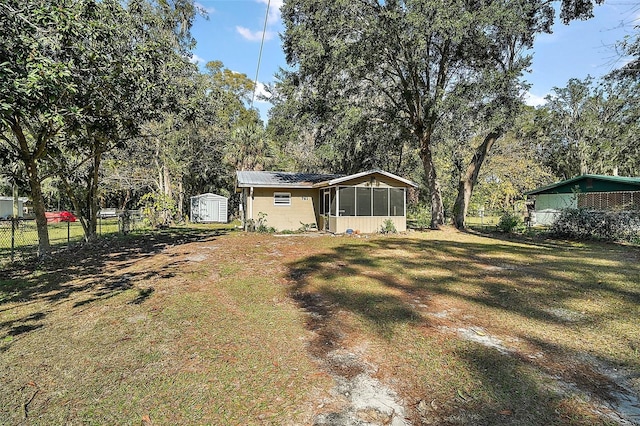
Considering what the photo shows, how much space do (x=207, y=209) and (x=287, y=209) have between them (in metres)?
10.5

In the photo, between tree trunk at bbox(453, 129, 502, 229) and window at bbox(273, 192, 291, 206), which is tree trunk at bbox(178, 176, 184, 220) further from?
tree trunk at bbox(453, 129, 502, 229)

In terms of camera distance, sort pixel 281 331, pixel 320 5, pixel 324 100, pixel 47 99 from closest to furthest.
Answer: pixel 281 331
pixel 47 99
pixel 320 5
pixel 324 100

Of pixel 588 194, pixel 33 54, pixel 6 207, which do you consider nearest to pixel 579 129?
pixel 588 194

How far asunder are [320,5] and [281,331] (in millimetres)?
12876

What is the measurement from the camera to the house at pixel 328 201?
15.4 m

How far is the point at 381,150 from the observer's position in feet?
67.8

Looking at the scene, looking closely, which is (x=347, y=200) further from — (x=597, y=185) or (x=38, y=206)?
(x=597, y=185)

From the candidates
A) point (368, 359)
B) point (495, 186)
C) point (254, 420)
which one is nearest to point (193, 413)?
point (254, 420)

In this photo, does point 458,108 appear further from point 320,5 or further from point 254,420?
point 254,420

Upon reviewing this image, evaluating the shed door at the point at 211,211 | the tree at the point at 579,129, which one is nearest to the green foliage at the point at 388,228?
the shed door at the point at 211,211

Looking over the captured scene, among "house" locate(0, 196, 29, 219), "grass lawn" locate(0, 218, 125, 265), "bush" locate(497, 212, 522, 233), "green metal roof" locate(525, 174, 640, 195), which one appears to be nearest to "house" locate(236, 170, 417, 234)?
"bush" locate(497, 212, 522, 233)

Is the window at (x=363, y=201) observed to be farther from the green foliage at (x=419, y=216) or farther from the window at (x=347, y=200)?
the green foliage at (x=419, y=216)

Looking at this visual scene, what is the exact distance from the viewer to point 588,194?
62.6 feet

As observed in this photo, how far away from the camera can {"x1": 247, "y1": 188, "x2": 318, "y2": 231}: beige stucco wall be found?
16703 mm
